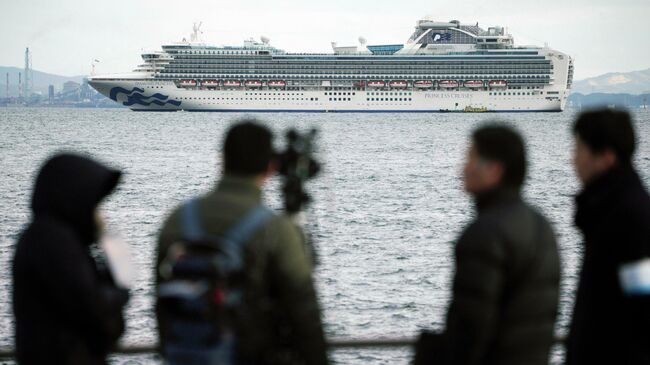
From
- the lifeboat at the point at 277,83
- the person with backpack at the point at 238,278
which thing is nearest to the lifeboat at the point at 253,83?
the lifeboat at the point at 277,83

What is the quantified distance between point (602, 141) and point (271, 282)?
130 cm

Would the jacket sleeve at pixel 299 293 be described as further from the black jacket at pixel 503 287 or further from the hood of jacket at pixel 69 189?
the hood of jacket at pixel 69 189

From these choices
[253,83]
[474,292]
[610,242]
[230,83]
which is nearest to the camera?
[474,292]

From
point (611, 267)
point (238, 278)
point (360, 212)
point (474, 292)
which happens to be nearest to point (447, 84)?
point (360, 212)

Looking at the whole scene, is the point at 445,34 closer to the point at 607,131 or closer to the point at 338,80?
the point at 338,80

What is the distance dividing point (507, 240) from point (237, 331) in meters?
0.86

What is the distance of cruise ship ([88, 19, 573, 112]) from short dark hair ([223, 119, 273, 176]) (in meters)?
120

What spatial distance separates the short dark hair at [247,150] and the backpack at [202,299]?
30cm

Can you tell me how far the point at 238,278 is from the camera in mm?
3055

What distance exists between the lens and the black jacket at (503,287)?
3186 mm

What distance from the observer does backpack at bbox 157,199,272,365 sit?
118 inches

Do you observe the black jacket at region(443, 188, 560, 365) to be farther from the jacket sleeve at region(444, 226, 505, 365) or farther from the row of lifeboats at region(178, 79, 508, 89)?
the row of lifeboats at region(178, 79, 508, 89)

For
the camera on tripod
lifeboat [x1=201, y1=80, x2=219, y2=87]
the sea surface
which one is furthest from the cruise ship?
the camera on tripod

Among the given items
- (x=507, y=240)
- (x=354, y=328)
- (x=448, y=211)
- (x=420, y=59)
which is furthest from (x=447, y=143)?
(x=507, y=240)
